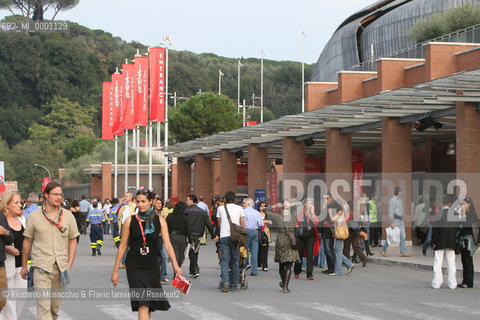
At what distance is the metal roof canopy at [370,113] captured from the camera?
73.2 ft

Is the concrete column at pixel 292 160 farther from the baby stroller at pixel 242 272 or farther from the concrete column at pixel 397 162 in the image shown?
the baby stroller at pixel 242 272

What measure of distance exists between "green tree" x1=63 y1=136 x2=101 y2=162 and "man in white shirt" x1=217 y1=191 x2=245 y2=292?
98.3 metres

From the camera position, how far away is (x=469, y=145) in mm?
24719

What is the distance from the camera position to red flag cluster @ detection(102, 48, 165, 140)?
42.3 m

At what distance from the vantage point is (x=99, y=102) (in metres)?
140

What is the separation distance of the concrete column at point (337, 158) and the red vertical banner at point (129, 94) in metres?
15.2

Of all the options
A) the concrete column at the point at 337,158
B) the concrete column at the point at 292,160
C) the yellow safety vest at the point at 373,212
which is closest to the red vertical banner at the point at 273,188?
the concrete column at the point at 292,160


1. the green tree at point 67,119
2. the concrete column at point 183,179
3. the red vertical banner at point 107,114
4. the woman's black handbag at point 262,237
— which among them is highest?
the green tree at point 67,119

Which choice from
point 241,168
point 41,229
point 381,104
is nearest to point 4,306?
point 41,229

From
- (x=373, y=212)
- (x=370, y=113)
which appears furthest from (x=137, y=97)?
(x=373, y=212)

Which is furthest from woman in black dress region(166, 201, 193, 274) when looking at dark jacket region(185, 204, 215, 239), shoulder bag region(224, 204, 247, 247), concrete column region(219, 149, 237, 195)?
concrete column region(219, 149, 237, 195)

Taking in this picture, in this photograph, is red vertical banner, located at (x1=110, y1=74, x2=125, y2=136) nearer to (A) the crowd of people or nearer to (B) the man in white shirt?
(A) the crowd of people

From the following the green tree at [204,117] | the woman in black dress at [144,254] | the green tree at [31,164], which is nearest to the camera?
the woman in black dress at [144,254]

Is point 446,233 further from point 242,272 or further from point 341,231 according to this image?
point 242,272
